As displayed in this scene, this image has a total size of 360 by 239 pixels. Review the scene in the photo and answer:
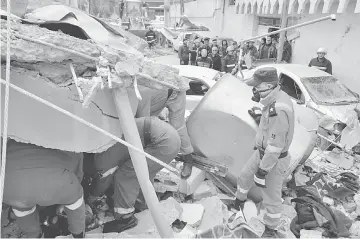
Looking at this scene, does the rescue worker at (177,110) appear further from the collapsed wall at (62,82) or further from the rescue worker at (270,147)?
the collapsed wall at (62,82)

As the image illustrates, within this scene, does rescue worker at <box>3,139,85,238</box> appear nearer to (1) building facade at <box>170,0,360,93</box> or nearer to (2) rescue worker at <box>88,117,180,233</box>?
(2) rescue worker at <box>88,117,180,233</box>

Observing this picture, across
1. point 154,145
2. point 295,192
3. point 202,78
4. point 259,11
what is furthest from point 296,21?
point 154,145

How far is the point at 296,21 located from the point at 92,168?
420 inches

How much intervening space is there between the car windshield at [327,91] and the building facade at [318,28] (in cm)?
295

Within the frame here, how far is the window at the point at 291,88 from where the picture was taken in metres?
6.30

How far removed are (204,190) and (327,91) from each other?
3.82 m

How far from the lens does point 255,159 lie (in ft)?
11.2

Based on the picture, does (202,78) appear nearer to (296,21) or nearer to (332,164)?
(332,164)

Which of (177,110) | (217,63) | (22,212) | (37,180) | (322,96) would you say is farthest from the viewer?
(217,63)

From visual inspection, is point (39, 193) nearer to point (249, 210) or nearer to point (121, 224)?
point (121, 224)

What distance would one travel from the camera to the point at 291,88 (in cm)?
649

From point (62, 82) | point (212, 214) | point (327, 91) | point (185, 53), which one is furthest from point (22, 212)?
point (185, 53)

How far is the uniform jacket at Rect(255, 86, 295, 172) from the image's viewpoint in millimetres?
3135

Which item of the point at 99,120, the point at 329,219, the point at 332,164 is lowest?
the point at 332,164
